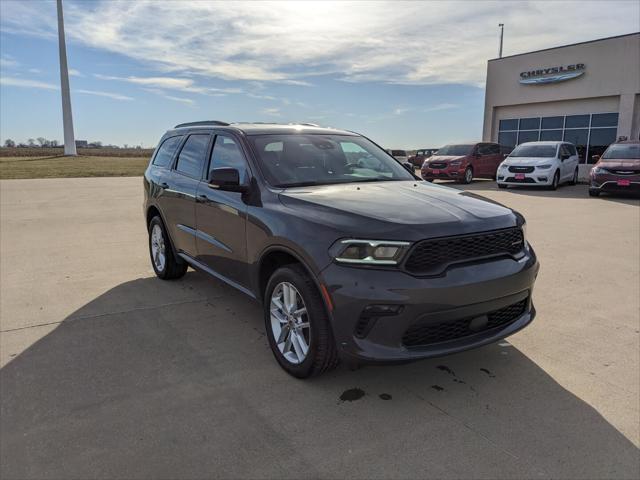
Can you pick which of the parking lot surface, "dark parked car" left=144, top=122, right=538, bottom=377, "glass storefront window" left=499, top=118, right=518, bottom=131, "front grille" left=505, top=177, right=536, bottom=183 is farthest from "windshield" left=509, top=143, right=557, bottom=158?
"dark parked car" left=144, top=122, right=538, bottom=377

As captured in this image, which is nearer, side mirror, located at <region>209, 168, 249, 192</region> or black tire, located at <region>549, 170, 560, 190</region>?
side mirror, located at <region>209, 168, 249, 192</region>

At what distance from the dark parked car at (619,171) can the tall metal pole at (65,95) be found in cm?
5372

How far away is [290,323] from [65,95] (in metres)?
60.9

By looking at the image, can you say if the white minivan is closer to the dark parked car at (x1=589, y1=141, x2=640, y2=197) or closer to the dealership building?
the dark parked car at (x1=589, y1=141, x2=640, y2=197)

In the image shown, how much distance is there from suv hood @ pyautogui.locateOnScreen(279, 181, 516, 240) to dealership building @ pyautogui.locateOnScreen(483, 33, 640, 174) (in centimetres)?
2354

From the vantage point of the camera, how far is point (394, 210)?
312 centimetres

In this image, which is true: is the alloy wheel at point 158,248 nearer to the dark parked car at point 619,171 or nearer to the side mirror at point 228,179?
the side mirror at point 228,179

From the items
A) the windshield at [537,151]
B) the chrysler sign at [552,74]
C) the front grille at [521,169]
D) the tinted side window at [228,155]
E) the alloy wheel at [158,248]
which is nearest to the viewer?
the tinted side window at [228,155]

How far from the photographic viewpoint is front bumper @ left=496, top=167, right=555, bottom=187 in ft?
55.5

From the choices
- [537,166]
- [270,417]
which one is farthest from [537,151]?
[270,417]

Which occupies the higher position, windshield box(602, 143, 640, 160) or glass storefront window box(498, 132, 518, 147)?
glass storefront window box(498, 132, 518, 147)

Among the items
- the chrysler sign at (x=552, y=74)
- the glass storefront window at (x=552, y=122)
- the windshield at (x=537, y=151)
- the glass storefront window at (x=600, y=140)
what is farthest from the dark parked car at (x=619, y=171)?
the glass storefront window at (x=552, y=122)

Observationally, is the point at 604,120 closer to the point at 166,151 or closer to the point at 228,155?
the point at 166,151

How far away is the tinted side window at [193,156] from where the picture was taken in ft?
15.6
